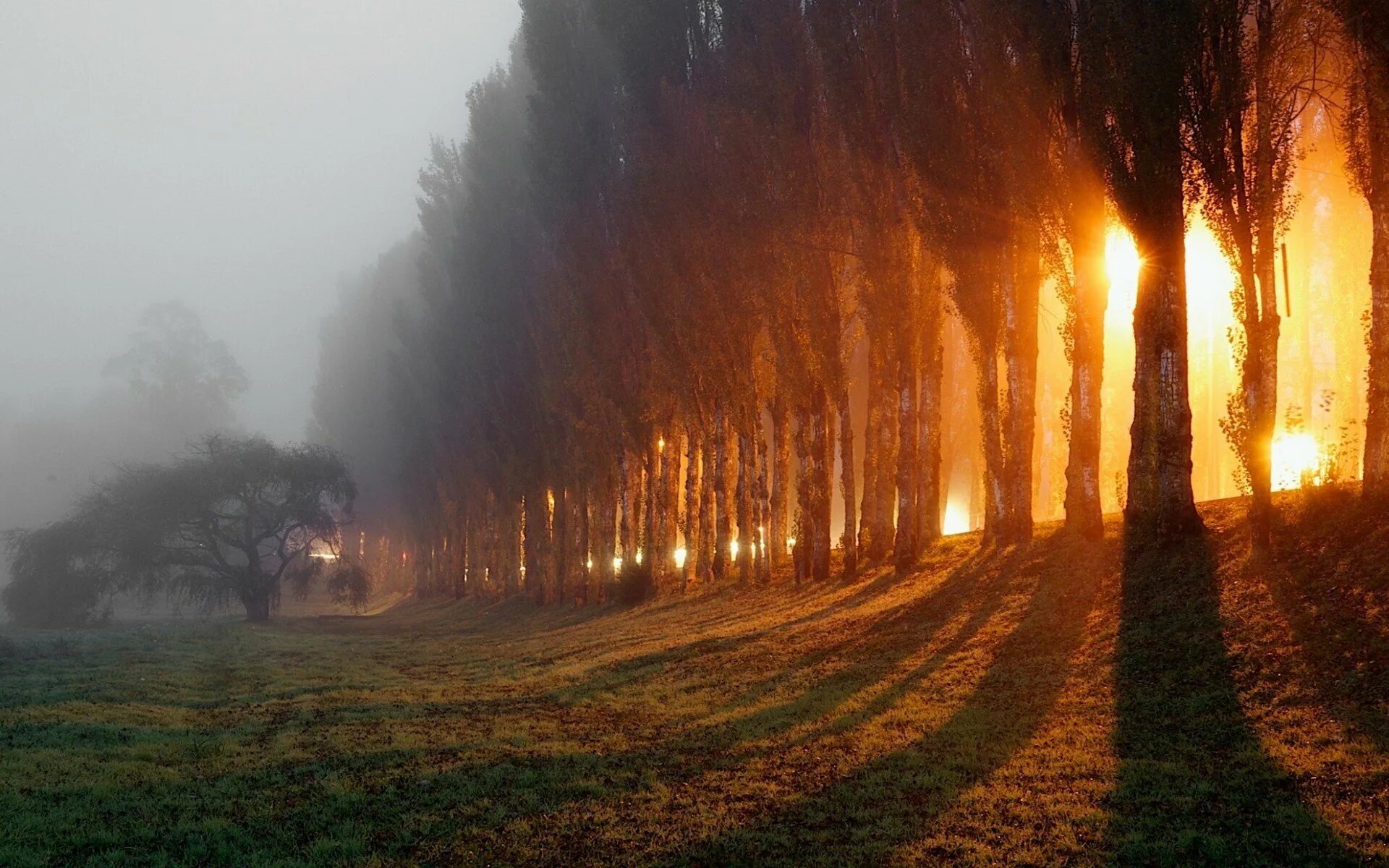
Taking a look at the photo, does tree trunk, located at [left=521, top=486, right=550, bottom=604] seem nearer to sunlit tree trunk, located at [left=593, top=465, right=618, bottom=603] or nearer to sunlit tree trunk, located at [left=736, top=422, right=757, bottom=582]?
sunlit tree trunk, located at [left=593, top=465, right=618, bottom=603]

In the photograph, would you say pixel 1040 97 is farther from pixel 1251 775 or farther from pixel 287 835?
pixel 287 835

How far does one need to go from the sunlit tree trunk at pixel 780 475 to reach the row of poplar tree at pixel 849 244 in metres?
0.12

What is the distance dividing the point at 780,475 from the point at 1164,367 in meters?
17.9

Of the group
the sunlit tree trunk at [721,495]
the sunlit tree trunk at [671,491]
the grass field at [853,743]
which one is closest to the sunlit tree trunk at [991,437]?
the grass field at [853,743]

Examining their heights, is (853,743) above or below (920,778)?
below

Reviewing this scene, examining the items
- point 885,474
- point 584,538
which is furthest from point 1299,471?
point 584,538

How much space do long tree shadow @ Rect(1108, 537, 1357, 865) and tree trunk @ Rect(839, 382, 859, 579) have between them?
40.9 ft

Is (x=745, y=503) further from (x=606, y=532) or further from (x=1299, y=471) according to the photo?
(x=1299, y=471)

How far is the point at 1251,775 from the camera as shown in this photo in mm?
8281

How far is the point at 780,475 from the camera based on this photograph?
108 feet

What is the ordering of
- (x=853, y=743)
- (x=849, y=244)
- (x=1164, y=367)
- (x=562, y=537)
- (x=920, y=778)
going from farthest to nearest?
(x=562, y=537), (x=849, y=244), (x=1164, y=367), (x=853, y=743), (x=920, y=778)

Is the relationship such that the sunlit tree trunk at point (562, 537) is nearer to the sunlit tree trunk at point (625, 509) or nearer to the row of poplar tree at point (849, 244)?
the row of poplar tree at point (849, 244)

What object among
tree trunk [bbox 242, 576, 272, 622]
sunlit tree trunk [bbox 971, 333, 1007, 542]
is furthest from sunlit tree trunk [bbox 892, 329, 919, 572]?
tree trunk [bbox 242, 576, 272, 622]

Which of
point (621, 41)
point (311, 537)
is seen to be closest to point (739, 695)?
point (621, 41)
